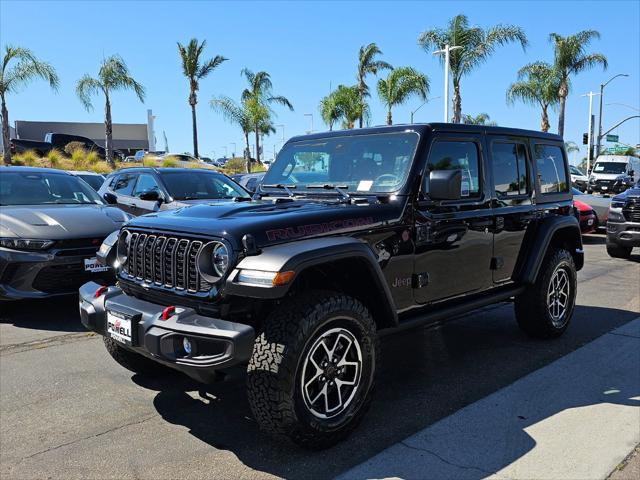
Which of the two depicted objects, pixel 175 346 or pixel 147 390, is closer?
pixel 175 346

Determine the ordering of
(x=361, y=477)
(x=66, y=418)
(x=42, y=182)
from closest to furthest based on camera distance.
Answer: (x=361, y=477)
(x=66, y=418)
(x=42, y=182)

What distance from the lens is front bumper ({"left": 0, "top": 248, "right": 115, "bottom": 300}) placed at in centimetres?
547

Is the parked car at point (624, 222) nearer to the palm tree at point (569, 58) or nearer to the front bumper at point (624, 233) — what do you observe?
the front bumper at point (624, 233)

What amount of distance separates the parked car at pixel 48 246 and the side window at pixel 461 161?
11.7 ft

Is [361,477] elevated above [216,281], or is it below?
below

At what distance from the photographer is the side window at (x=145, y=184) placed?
27.6 feet

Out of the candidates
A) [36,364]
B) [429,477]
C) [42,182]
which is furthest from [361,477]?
[42,182]

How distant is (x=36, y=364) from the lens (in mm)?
4605

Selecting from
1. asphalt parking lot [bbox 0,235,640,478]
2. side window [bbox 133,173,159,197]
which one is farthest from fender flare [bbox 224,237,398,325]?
side window [bbox 133,173,159,197]

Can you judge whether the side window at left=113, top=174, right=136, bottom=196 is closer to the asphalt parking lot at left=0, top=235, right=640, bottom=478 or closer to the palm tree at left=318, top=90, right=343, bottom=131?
the asphalt parking lot at left=0, top=235, right=640, bottom=478

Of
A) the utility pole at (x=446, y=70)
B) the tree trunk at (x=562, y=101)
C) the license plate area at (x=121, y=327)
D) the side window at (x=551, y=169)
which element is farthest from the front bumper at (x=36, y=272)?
the tree trunk at (x=562, y=101)

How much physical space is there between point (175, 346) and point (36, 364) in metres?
2.37

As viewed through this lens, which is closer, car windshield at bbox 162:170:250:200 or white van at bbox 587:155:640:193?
car windshield at bbox 162:170:250:200

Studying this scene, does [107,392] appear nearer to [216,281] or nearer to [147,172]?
[216,281]
